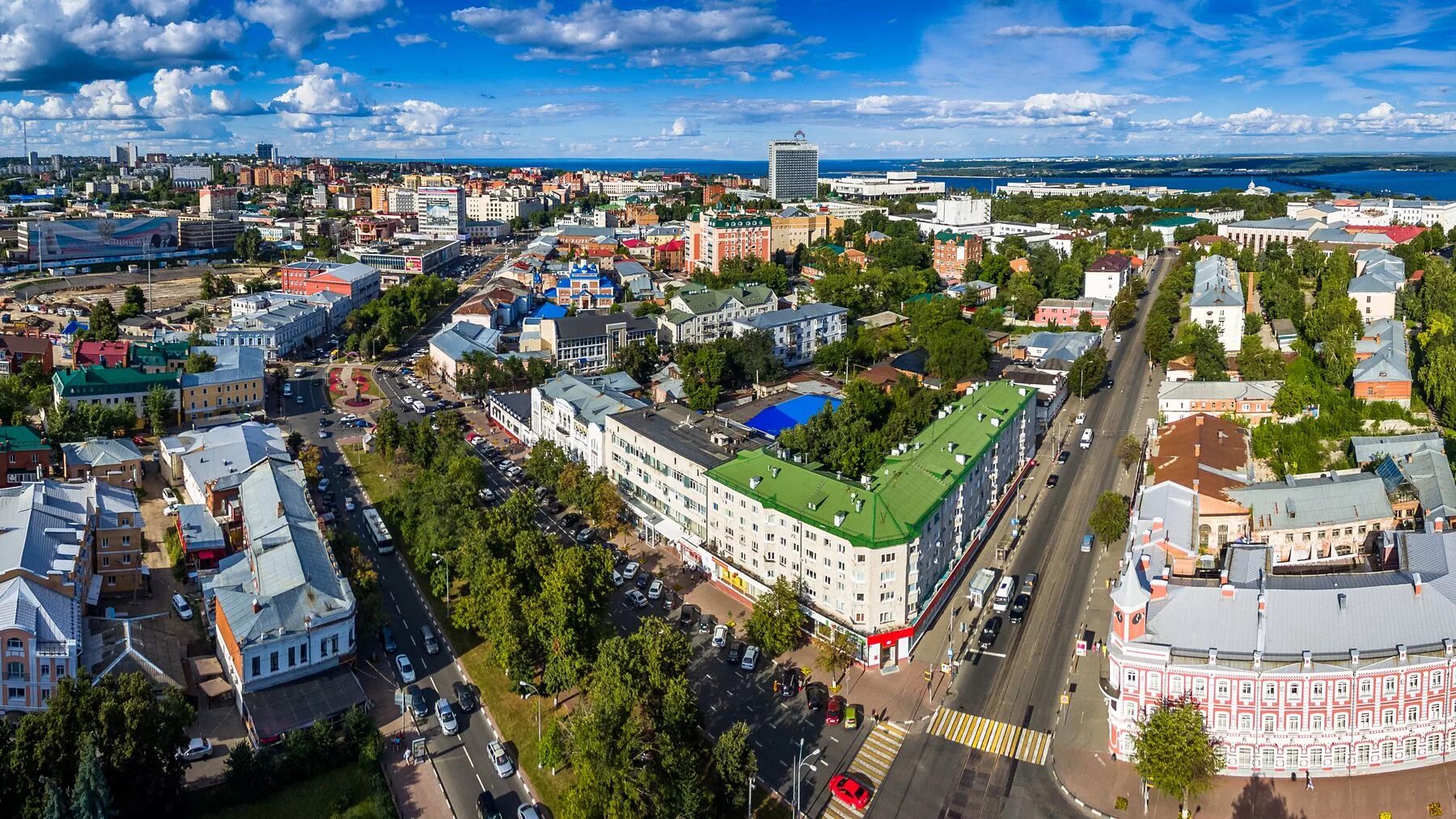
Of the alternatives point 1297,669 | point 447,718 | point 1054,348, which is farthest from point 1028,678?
point 1054,348

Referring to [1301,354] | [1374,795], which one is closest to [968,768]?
[1374,795]

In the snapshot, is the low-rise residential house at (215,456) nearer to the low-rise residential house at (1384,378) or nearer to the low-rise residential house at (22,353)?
the low-rise residential house at (22,353)

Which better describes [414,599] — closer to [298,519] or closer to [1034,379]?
[298,519]

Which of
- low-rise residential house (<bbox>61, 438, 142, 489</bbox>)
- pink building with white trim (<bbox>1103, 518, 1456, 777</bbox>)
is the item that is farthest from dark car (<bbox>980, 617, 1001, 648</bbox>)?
low-rise residential house (<bbox>61, 438, 142, 489</bbox>)

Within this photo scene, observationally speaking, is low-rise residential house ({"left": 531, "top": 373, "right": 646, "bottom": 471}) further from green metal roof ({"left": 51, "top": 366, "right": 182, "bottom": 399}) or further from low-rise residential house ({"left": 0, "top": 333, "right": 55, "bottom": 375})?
low-rise residential house ({"left": 0, "top": 333, "right": 55, "bottom": 375})

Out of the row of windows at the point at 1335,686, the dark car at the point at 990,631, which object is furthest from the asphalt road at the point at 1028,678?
the row of windows at the point at 1335,686

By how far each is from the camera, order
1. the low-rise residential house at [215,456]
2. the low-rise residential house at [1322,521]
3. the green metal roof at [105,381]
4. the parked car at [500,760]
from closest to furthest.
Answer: the parked car at [500,760] < the low-rise residential house at [1322,521] < the low-rise residential house at [215,456] < the green metal roof at [105,381]

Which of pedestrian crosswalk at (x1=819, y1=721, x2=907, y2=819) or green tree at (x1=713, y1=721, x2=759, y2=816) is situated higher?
green tree at (x1=713, y1=721, x2=759, y2=816)
